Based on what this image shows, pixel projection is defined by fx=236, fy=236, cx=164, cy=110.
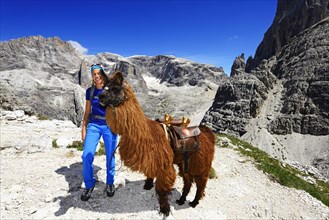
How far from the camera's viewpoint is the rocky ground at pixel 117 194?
669 centimetres

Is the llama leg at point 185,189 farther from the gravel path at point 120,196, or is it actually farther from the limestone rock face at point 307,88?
the limestone rock face at point 307,88

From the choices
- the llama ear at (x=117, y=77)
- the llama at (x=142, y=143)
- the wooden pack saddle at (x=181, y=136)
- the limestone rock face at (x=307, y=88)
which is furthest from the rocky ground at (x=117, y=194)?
the limestone rock face at (x=307, y=88)

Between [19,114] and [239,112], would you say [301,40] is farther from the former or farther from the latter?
[19,114]

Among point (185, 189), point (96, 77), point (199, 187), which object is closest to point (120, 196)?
point (185, 189)

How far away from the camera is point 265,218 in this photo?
306 inches

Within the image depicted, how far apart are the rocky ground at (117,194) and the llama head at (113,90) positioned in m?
3.44

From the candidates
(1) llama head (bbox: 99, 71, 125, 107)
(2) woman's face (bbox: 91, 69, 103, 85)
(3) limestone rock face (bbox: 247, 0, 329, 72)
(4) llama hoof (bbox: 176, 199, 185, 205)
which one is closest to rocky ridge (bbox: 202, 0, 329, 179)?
(3) limestone rock face (bbox: 247, 0, 329, 72)

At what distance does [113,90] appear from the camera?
4879mm

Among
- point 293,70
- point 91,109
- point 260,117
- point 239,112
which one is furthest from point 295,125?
point 91,109

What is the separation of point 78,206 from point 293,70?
11109 centimetres

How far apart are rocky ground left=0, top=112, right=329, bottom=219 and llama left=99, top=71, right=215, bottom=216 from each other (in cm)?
128

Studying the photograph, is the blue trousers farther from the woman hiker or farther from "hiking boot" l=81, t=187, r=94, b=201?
"hiking boot" l=81, t=187, r=94, b=201

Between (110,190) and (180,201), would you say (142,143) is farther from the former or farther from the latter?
(180,201)

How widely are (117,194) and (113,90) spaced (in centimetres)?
405
